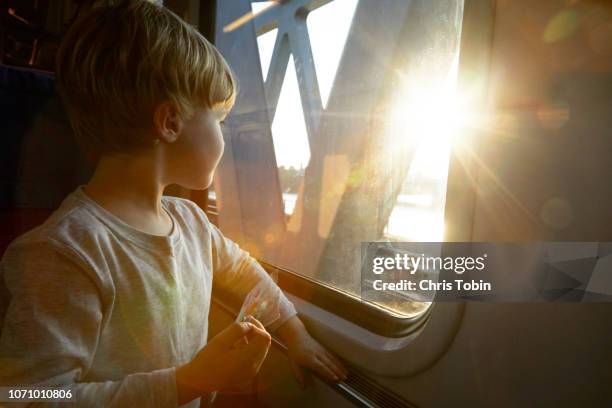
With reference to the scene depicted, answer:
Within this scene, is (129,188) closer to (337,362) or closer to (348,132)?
(337,362)

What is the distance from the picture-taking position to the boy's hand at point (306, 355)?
3.17 feet

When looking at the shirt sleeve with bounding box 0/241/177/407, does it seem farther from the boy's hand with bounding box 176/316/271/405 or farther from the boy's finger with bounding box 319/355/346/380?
the boy's finger with bounding box 319/355/346/380

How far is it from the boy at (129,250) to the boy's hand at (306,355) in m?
0.01

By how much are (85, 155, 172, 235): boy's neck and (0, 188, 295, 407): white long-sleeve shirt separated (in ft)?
0.11

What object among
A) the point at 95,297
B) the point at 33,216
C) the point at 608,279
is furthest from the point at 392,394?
the point at 33,216

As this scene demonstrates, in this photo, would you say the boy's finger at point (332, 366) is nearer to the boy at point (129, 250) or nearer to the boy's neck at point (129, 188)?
the boy at point (129, 250)

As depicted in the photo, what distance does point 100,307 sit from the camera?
2.28ft

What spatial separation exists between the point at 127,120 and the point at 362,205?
1228mm

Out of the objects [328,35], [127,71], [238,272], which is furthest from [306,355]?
[328,35]

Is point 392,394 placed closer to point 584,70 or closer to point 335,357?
point 335,357

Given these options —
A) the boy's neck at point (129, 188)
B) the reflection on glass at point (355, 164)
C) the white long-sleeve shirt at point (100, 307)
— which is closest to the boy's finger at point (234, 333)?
the white long-sleeve shirt at point (100, 307)

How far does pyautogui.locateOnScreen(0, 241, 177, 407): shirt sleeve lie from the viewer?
1.98 feet

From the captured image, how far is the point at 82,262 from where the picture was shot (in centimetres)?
67

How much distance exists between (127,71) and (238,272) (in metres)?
0.58
